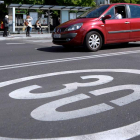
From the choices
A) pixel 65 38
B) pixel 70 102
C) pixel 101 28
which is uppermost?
pixel 101 28

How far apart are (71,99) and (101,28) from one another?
6.04 meters

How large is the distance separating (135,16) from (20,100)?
7.73 meters

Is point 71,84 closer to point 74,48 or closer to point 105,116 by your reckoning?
point 105,116

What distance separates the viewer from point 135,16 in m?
11.1

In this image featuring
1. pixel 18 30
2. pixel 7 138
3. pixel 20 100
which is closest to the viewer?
pixel 7 138

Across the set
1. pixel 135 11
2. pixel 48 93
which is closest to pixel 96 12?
pixel 135 11

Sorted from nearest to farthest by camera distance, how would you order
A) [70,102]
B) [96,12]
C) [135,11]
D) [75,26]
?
[70,102] < [75,26] < [96,12] < [135,11]

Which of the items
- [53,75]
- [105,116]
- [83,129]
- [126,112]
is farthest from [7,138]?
[53,75]

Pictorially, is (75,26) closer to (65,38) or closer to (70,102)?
(65,38)

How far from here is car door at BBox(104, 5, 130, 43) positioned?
1037 centimetres

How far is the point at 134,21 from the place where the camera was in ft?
35.9

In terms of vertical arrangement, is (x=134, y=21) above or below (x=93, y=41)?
above

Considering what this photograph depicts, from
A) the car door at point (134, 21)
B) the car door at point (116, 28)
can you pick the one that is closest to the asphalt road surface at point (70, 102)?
the car door at point (116, 28)

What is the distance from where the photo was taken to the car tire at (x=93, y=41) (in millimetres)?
10023
